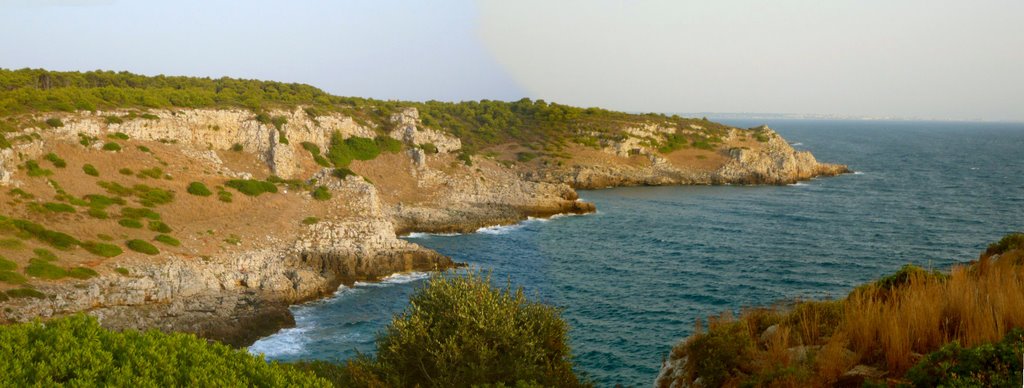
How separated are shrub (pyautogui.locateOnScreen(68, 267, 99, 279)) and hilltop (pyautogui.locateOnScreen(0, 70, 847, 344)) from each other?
14cm

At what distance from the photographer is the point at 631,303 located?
38.7m

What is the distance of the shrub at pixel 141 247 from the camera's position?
38812 mm

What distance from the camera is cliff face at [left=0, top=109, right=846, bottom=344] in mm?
34750

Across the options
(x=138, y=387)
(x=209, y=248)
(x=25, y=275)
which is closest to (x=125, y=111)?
(x=209, y=248)

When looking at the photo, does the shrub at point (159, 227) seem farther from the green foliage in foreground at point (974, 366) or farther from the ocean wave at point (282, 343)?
the green foliage in foreground at point (974, 366)

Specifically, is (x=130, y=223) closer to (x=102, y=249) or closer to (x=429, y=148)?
(x=102, y=249)

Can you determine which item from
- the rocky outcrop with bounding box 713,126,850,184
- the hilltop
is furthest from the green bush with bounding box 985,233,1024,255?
the rocky outcrop with bounding box 713,126,850,184

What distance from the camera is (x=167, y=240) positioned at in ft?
135

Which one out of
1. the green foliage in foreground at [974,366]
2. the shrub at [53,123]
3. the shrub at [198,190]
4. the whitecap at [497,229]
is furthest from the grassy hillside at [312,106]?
the green foliage in foreground at [974,366]

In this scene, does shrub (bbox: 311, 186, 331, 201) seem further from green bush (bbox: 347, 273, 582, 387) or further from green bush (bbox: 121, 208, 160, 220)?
green bush (bbox: 347, 273, 582, 387)

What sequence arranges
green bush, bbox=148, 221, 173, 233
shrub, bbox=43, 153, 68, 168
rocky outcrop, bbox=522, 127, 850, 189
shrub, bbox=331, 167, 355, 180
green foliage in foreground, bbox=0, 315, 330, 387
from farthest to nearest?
1. rocky outcrop, bbox=522, 127, 850, 189
2. shrub, bbox=331, 167, 355, 180
3. shrub, bbox=43, 153, 68, 168
4. green bush, bbox=148, 221, 173, 233
5. green foliage in foreground, bbox=0, 315, 330, 387

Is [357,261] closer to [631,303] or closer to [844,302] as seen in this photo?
[631,303]

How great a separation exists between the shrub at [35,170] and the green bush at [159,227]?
9849 millimetres

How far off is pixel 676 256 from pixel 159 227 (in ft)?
132
